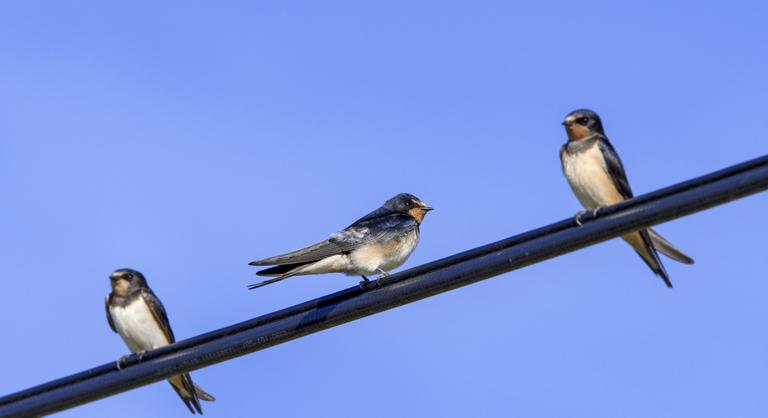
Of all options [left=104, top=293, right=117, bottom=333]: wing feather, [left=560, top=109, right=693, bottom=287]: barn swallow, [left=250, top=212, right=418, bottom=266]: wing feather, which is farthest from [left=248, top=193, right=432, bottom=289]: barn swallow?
[left=104, top=293, right=117, bottom=333]: wing feather

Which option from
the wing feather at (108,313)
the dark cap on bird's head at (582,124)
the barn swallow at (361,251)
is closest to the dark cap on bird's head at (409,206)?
the barn swallow at (361,251)

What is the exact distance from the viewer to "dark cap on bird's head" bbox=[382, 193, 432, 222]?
8.52 m

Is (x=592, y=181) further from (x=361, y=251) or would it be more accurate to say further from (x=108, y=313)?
(x=108, y=313)

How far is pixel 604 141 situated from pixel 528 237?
2.28 m

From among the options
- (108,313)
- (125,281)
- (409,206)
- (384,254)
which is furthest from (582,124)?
(108,313)

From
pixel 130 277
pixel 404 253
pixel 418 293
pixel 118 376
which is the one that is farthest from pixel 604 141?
pixel 130 277

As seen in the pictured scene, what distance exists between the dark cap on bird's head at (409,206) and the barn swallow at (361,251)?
322 mm

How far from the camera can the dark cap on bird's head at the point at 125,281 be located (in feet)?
29.7

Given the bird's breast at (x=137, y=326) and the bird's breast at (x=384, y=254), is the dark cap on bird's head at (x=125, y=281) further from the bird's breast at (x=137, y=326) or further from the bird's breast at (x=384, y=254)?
the bird's breast at (x=384, y=254)

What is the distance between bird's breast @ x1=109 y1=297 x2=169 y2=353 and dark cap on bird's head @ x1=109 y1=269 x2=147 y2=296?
12 cm

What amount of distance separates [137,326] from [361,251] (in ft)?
6.30

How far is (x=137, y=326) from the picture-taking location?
8875mm

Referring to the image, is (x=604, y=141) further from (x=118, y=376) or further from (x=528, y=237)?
(x=118, y=376)

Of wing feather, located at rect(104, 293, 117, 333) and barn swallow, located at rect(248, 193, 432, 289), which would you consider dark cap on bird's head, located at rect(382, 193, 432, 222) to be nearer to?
barn swallow, located at rect(248, 193, 432, 289)
